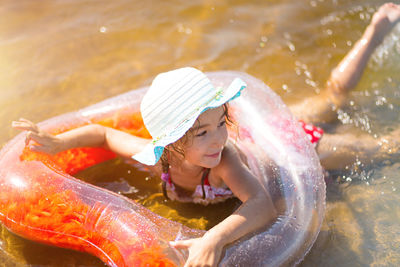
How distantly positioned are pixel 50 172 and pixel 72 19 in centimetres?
295

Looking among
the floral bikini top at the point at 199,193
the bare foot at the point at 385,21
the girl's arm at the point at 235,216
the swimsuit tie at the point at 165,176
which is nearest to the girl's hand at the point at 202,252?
the girl's arm at the point at 235,216

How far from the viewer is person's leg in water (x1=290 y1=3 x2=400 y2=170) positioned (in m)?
3.30

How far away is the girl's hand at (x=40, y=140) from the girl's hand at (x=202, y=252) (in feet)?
3.58

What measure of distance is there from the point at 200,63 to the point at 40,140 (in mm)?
1979

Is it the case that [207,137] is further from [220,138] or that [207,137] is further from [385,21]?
[385,21]

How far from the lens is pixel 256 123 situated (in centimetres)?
301

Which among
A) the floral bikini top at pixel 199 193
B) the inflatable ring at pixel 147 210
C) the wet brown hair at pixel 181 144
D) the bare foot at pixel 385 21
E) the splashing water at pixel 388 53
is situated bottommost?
the floral bikini top at pixel 199 193

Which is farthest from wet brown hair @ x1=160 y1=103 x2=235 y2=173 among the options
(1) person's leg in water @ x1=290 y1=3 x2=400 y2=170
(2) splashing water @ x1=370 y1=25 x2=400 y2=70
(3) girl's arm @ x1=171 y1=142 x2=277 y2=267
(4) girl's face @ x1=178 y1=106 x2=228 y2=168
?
(2) splashing water @ x1=370 y1=25 x2=400 y2=70

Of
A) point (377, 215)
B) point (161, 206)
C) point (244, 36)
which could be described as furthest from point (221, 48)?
point (377, 215)

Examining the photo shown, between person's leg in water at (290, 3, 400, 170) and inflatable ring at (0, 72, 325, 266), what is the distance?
0.54m

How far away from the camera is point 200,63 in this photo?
443 centimetres

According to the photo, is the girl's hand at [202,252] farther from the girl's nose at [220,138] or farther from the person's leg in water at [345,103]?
the person's leg in water at [345,103]

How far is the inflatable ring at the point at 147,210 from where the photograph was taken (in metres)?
2.36

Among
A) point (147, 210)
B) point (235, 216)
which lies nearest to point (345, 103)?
point (235, 216)
